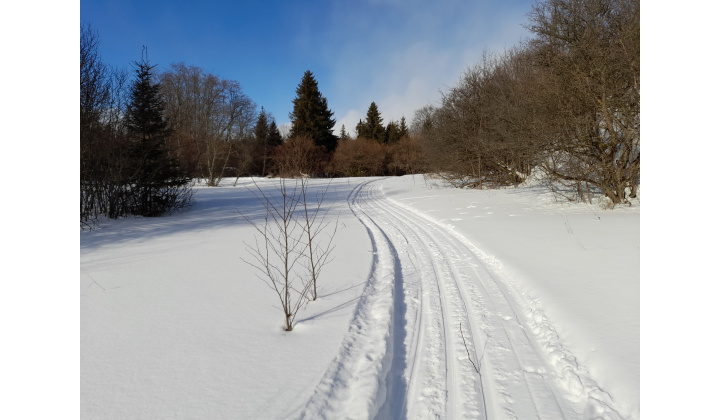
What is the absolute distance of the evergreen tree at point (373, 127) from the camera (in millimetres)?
51812

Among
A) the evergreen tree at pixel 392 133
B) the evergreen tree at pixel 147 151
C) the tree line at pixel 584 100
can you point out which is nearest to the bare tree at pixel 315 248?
the evergreen tree at pixel 147 151

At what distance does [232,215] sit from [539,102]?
35.3ft

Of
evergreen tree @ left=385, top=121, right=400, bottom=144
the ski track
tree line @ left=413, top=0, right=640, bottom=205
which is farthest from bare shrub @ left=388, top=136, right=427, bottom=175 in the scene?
the ski track

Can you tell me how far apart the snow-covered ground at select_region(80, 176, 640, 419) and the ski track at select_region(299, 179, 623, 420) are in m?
0.01

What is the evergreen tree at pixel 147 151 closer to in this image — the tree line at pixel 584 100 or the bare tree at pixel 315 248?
the bare tree at pixel 315 248

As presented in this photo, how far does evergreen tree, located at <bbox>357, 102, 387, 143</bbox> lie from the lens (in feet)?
170

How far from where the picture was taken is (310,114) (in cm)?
3912

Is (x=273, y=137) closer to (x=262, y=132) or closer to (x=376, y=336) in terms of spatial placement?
(x=262, y=132)

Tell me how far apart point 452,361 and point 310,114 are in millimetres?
39236

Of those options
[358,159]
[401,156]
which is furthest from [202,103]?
[401,156]

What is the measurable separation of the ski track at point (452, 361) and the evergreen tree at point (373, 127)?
48.9 metres

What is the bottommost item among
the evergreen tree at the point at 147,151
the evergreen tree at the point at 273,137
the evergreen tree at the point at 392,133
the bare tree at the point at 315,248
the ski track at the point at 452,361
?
the ski track at the point at 452,361

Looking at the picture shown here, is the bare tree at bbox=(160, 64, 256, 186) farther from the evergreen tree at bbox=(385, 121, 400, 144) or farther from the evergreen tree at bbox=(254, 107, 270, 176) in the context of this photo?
the evergreen tree at bbox=(385, 121, 400, 144)
